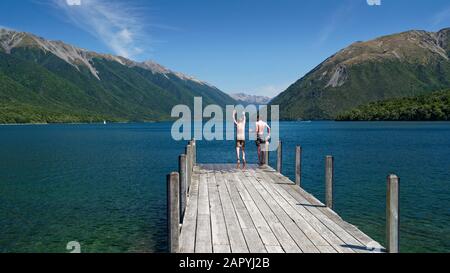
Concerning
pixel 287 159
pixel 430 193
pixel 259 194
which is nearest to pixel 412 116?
pixel 287 159

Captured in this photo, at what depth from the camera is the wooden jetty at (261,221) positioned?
10336 mm

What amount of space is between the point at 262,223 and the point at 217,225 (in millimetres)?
1405

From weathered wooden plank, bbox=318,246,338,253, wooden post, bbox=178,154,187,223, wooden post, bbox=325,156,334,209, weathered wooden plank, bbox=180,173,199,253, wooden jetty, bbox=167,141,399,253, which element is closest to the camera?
weathered wooden plank, bbox=318,246,338,253

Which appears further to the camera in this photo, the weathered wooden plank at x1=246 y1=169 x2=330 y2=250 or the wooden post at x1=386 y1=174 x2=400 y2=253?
the weathered wooden plank at x1=246 y1=169 x2=330 y2=250


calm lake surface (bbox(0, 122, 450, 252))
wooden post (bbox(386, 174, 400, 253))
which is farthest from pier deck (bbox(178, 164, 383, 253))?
calm lake surface (bbox(0, 122, 450, 252))

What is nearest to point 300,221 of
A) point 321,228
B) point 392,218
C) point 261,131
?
point 321,228

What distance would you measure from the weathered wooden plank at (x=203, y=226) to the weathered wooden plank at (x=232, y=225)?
1.87 feet

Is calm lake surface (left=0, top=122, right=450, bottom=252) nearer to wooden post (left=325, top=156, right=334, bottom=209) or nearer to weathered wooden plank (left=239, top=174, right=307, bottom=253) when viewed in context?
wooden post (left=325, top=156, right=334, bottom=209)

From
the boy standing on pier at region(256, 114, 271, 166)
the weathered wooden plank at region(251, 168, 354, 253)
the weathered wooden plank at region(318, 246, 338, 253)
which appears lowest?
the weathered wooden plank at region(318, 246, 338, 253)

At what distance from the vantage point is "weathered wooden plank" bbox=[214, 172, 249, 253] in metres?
10.5

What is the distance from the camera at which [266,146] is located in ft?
85.7

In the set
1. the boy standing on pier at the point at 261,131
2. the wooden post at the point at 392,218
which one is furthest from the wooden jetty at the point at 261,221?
the boy standing on pier at the point at 261,131

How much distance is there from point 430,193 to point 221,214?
20061 millimetres
